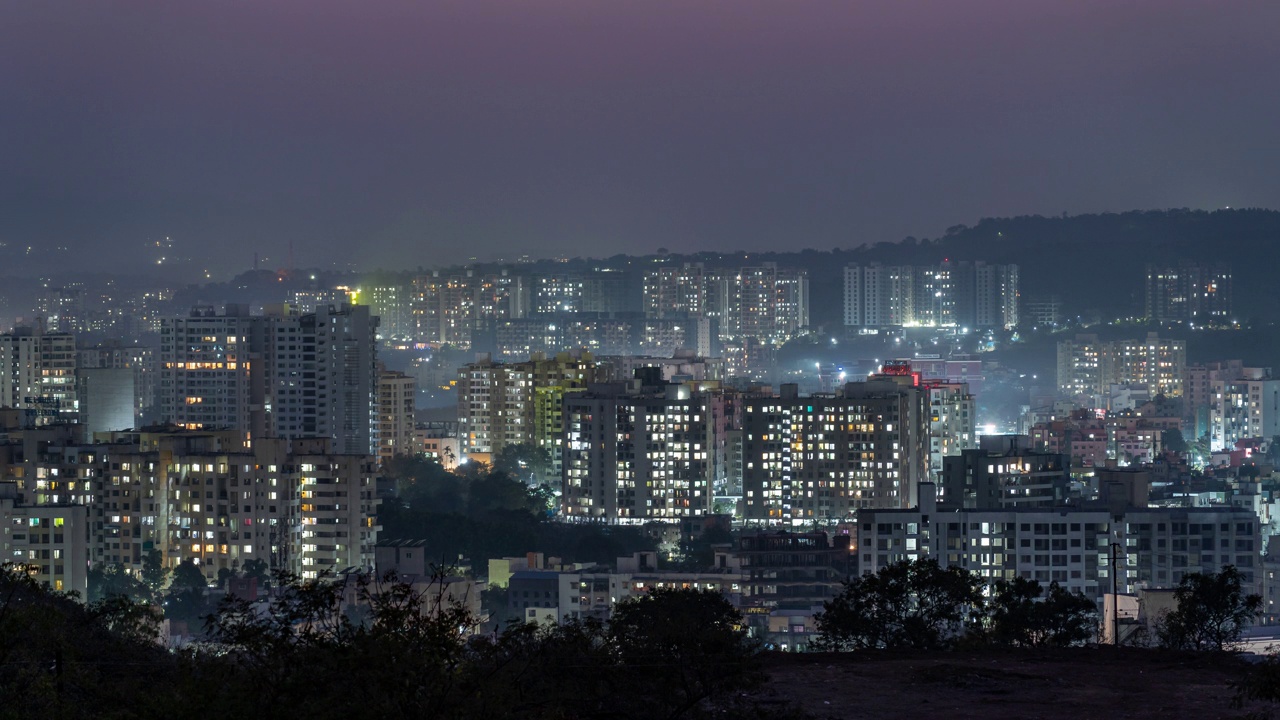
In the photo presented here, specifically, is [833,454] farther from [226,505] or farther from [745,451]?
[226,505]

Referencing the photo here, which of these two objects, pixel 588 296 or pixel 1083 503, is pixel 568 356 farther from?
pixel 588 296

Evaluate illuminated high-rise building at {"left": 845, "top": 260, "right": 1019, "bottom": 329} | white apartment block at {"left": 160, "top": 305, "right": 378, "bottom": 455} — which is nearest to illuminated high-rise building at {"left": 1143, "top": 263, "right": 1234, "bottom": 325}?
illuminated high-rise building at {"left": 845, "top": 260, "right": 1019, "bottom": 329}

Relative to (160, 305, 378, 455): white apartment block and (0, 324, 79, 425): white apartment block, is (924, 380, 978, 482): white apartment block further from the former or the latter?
(0, 324, 79, 425): white apartment block

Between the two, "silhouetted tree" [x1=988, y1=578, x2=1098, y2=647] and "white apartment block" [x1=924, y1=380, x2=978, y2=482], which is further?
"white apartment block" [x1=924, y1=380, x2=978, y2=482]

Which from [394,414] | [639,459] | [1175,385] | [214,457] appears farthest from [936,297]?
[214,457]

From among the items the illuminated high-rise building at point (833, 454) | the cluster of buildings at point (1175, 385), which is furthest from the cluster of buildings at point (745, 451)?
the cluster of buildings at point (1175, 385)

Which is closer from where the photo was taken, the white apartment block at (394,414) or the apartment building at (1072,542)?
the apartment building at (1072,542)

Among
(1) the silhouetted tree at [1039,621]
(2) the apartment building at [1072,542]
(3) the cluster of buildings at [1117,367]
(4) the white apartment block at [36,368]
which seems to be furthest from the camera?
(3) the cluster of buildings at [1117,367]

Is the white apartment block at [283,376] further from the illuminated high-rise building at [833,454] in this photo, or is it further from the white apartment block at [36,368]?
the illuminated high-rise building at [833,454]
